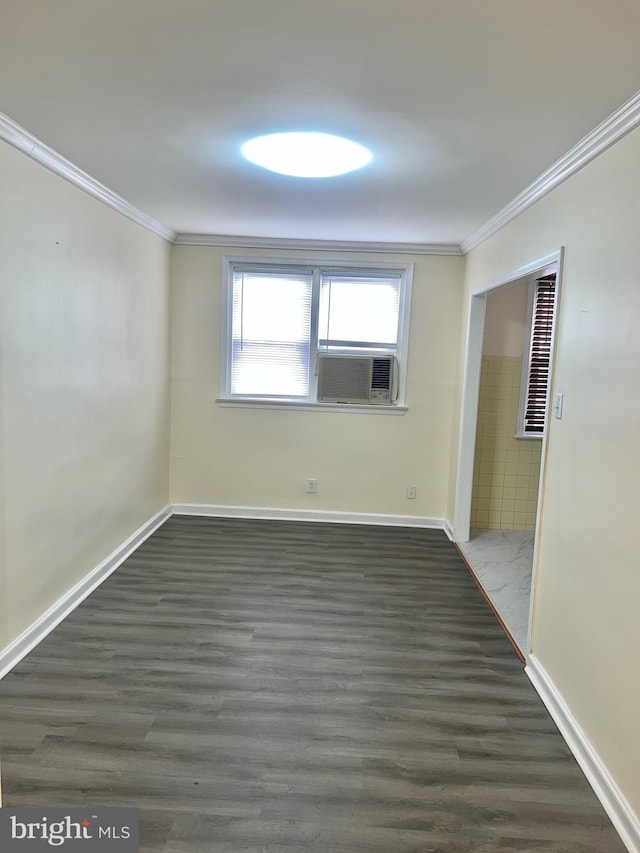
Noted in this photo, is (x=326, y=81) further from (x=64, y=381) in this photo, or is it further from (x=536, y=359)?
(x=536, y=359)

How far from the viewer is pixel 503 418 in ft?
15.3

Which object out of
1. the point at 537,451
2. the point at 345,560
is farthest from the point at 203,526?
the point at 537,451

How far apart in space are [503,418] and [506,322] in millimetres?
809

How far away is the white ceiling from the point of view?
4.67ft

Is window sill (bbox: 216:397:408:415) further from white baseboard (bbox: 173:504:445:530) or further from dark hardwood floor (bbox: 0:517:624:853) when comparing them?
dark hardwood floor (bbox: 0:517:624:853)

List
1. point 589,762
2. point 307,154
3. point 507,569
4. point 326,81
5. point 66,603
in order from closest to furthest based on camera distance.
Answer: point 326,81
point 589,762
point 307,154
point 66,603
point 507,569

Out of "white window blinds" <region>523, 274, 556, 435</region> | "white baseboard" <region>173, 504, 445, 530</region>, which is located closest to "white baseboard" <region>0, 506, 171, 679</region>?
"white baseboard" <region>173, 504, 445, 530</region>

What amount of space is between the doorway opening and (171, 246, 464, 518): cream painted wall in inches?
12.4

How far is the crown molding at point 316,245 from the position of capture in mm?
4551

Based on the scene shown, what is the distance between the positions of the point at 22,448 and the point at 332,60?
6.70ft

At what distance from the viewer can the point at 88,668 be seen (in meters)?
2.52

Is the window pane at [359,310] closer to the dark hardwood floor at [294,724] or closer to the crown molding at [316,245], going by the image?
the crown molding at [316,245]

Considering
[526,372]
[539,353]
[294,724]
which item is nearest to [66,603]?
[294,724]

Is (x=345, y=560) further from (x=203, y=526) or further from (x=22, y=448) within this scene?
(x=22, y=448)
